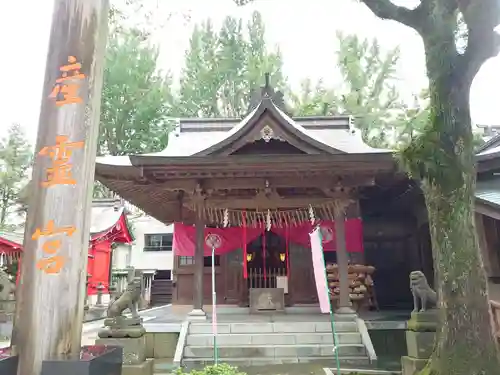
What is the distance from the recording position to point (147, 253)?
A: 30062 mm

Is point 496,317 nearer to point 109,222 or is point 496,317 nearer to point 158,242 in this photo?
point 109,222

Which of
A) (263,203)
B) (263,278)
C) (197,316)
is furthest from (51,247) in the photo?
(263,278)

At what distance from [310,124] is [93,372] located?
14973mm

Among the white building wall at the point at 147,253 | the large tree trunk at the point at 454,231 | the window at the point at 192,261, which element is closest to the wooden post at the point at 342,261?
the window at the point at 192,261

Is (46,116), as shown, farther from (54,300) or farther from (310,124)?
(310,124)

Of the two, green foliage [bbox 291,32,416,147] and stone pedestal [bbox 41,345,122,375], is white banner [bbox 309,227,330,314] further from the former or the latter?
green foliage [bbox 291,32,416,147]

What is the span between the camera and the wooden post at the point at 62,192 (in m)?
2.88

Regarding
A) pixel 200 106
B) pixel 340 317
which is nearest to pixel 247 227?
pixel 340 317

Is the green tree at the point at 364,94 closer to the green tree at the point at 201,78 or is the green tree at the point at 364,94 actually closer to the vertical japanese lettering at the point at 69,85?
the green tree at the point at 201,78

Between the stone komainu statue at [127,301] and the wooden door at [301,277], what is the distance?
6.21 metres

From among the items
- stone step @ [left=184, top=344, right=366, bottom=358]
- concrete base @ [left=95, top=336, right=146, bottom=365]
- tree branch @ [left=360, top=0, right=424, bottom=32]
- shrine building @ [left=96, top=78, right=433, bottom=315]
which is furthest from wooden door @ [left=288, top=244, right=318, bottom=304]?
tree branch @ [left=360, top=0, right=424, bottom=32]

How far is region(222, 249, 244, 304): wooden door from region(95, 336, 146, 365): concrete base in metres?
6.13

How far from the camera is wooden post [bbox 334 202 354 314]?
34.4 ft

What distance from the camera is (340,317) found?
10.1 meters
